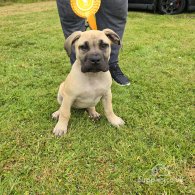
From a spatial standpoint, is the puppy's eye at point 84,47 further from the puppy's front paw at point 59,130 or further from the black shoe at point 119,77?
the black shoe at point 119,77

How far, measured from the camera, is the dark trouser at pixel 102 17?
382cm

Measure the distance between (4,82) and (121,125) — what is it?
78.3 inches

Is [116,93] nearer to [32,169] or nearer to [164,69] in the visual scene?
[164,69]

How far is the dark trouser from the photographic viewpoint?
382cm

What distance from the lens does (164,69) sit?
487 centimetres

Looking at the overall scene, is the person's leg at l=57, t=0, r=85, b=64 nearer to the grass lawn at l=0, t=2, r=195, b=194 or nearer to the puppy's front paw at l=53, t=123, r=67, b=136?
the grass lawn at l=0, t=2, r=195, b=194

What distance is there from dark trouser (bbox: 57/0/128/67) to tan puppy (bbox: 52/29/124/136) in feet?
2.56

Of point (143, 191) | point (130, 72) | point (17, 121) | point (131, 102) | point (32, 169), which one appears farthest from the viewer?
point (130, 72)

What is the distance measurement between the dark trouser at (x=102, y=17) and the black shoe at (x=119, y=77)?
0.52 m

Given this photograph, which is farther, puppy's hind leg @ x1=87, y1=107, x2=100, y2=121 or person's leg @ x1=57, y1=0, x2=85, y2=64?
person's leg @ x1=57, y1=0, x2=85, y2=64

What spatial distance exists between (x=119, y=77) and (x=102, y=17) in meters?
0.86

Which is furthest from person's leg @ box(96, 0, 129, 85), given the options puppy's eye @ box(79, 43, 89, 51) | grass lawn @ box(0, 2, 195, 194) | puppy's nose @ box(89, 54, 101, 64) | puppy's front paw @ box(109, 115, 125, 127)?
puppy's nose @ box(89, 54, 101, 64)

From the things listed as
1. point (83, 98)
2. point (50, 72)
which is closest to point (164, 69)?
point (50, 72)

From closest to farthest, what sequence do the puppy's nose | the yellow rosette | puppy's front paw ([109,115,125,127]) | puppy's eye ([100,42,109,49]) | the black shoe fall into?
the puppy's nose < puppy's eye ([100,42,109,49]) < puppy's front paw ([109,115,125,127]) < the yellow rosette < the black shoe
